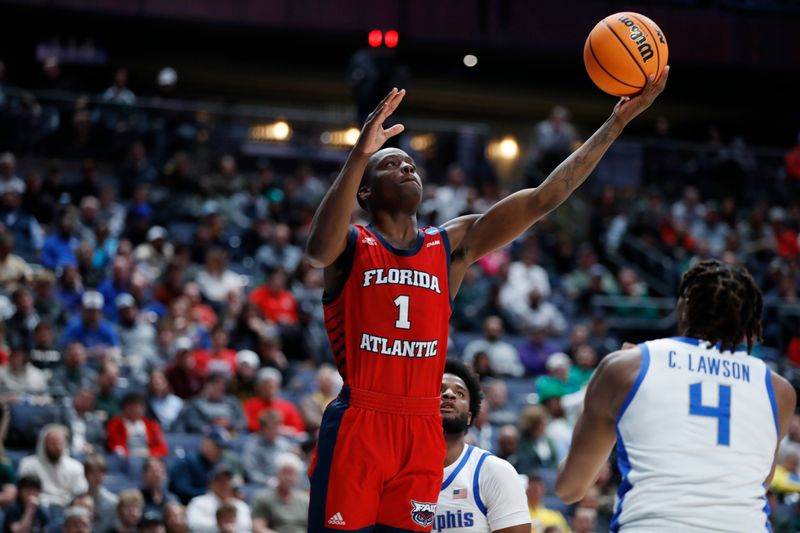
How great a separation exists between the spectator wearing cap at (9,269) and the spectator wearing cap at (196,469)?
12.2 feet

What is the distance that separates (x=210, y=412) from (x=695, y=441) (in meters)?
8.93

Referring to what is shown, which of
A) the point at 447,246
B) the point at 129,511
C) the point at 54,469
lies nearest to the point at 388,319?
the point at 447,246

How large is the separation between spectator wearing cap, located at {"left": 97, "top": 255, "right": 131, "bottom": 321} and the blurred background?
36 millimetres

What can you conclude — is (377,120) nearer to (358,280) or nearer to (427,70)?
(358,280)

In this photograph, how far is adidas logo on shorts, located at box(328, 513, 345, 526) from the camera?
4.64 m

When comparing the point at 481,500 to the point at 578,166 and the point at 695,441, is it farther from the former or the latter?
the point at 695,441

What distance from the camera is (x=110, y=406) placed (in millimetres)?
12047

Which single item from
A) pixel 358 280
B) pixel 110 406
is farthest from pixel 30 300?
pixel 358 280

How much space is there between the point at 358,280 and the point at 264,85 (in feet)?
70.0

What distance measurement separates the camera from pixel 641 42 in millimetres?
5176

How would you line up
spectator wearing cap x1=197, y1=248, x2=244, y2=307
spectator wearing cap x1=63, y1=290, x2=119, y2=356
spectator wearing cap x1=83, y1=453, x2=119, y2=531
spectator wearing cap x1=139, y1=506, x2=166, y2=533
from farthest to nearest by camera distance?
spectator wearing cap x1=197, y1=248, x2=244, y2=307
spectator wearing cap x1=63, y1=290, x2=119, y2=356
spectator wearing cap x1=83, y1=453, x2=119, y2=531
spectator wearing cap x1=139, y1=506, x2=166, y2=533

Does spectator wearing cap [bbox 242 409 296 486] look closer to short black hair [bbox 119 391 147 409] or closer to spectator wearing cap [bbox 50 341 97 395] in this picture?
short black hair [bbox 119 391 147 409]

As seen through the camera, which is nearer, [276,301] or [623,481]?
[623,481]

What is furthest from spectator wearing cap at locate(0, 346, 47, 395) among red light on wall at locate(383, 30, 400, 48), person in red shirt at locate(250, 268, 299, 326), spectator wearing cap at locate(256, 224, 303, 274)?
red light on wall at locate(383, 30, 400, 48)
